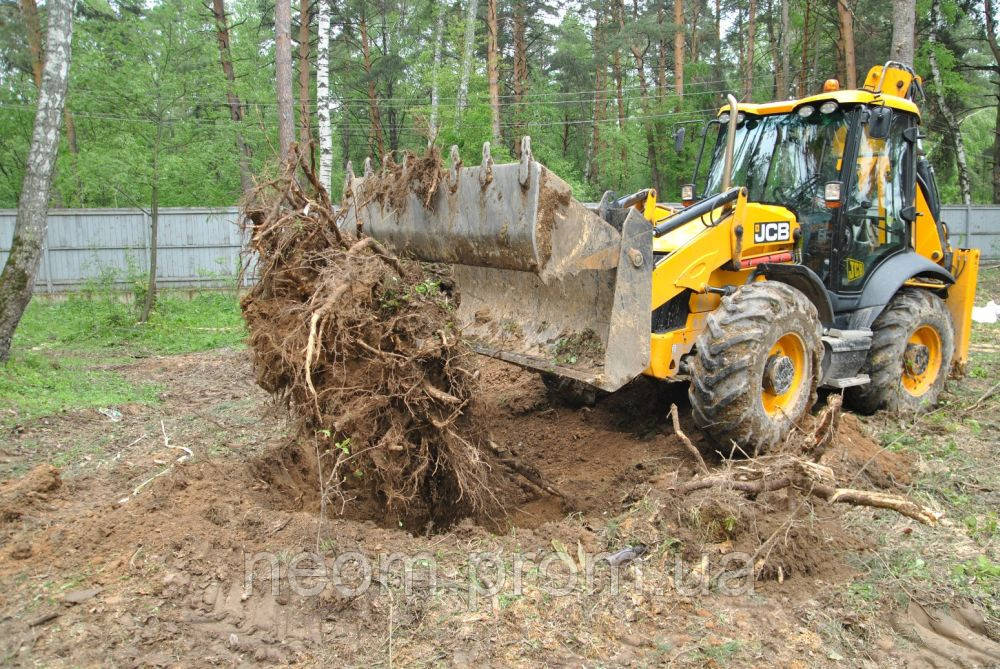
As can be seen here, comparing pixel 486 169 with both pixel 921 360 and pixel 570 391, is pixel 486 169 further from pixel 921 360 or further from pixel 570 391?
pixel 921 360

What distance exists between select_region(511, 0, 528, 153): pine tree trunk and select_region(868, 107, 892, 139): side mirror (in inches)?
799

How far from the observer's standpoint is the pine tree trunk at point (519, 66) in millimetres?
26484

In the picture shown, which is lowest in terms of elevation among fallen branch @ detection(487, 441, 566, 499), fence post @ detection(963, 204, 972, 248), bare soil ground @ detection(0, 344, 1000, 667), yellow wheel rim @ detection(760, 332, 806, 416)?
bare soil ground @ detection(0, 344, 1000, 667)

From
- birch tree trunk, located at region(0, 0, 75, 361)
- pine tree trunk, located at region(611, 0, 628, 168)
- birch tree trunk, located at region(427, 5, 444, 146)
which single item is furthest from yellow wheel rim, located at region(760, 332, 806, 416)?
pine tree trunk, located at region(611, 0, 628, 168)

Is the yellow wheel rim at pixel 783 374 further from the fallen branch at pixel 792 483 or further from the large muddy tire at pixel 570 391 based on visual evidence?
the large muddy tire at pixel 570 391

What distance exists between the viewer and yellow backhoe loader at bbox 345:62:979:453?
5.14 meters

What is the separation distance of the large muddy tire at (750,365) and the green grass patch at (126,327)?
27.7ft

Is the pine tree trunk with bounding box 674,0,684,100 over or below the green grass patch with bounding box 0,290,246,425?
over

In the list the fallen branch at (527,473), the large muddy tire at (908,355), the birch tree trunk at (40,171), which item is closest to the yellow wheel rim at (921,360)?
the large muddy tire at (908,355)

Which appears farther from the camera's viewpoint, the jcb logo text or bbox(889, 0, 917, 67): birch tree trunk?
bbox(889, 0, 917, 67): birch tree trunk

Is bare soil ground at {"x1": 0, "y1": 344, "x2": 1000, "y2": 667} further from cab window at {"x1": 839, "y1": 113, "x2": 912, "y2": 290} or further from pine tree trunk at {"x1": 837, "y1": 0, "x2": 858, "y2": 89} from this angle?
pine tree trunk at {"x1": 837, "y1": 0, "x2": 858, "y2": 89}

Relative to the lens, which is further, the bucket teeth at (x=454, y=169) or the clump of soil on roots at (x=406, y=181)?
the clump of soil on roots at (x=406, y=181)

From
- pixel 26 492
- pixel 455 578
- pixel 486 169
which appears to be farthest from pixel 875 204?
pixel 26 492

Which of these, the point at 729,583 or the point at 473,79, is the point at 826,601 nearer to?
the point at 729,583
